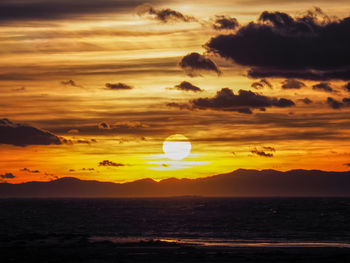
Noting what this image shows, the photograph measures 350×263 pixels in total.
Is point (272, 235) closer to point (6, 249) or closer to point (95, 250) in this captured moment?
point (95, 250)

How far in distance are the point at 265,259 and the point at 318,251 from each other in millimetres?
8202

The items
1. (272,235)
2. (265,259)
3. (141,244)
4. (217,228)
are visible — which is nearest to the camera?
(265,259)

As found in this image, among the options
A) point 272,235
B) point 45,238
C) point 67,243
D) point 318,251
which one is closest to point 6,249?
point 67,243

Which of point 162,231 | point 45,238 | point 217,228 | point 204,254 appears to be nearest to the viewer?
point 204,254

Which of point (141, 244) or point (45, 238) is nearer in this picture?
point (141, 244)

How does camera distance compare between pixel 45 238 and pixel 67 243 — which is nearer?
pixel 67 243

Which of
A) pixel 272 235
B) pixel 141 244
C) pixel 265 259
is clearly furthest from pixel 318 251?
pixel 272 235

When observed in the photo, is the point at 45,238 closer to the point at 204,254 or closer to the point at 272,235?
the point at 204,254

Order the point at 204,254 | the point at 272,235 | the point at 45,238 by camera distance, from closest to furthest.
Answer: the point at 204,254 → the point at 45,238 → the point at 272,235

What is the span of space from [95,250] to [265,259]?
16.3 m

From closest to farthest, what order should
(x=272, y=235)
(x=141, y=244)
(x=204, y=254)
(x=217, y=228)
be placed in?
1. (x=204, y=254)
2. (x=141, y=244)
3. (x=272, y=235)
4. (x=217, y=228)

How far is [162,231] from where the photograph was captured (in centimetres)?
8988

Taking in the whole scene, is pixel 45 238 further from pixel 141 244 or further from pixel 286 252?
pixel 286 252

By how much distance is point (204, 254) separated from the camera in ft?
184
